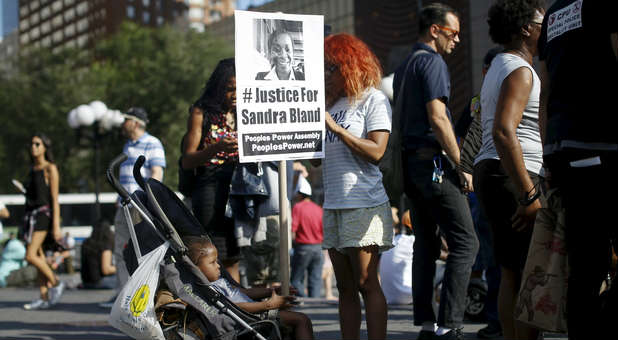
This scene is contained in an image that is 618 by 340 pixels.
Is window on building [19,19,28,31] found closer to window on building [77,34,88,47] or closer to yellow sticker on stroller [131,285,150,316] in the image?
window on building [77,34,88,47]

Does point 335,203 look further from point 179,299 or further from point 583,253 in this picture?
point 583,253

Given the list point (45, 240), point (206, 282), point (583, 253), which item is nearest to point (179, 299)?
point (206, 282)

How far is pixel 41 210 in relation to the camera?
9500 millimetres

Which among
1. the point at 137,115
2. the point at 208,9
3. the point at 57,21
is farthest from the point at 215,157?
the point at 208,9

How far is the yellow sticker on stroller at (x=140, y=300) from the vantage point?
4.43 metres

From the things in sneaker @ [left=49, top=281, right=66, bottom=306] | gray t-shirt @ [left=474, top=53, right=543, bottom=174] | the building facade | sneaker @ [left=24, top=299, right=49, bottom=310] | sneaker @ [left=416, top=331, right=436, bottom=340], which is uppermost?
the building facade

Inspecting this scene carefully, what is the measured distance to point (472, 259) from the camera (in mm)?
5223

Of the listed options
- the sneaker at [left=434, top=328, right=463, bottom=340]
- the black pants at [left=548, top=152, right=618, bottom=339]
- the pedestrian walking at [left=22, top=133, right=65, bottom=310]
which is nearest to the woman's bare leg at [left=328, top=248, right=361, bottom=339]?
the sneaker at [left=434, top=328, right=463, bottom=340]

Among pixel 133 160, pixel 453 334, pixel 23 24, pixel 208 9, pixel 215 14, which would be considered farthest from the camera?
pixel 23 24

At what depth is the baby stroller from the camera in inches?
176

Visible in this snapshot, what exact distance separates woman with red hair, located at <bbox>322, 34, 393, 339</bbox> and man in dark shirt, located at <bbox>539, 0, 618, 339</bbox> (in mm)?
1407

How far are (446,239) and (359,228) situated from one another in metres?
0.81

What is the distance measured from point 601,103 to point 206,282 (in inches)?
87.0

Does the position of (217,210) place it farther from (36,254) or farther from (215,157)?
(36,254)
